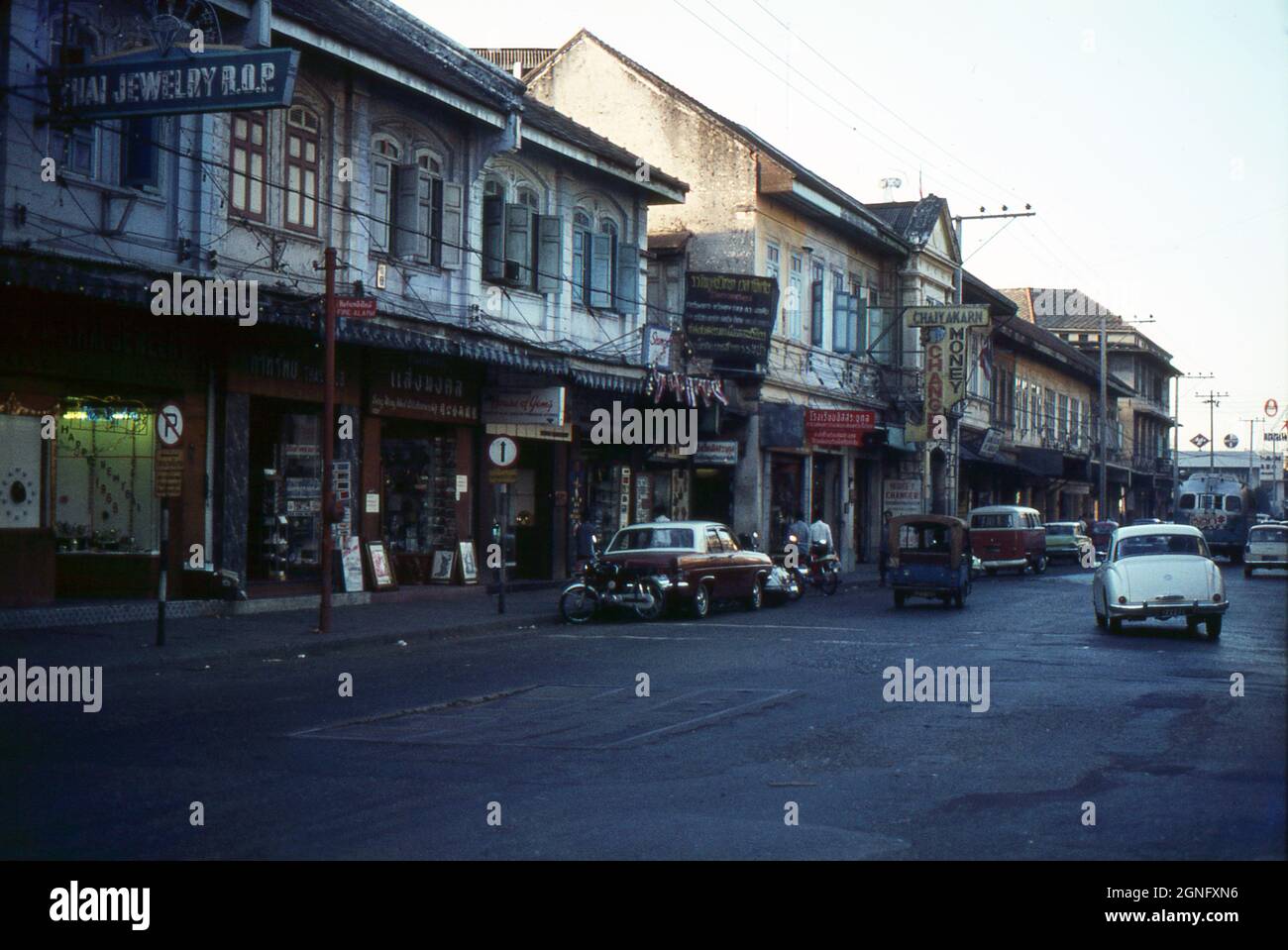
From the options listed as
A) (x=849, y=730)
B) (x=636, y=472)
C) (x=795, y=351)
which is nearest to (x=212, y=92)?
(x=849, y=730)

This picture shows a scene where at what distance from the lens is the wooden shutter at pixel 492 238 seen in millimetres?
28266

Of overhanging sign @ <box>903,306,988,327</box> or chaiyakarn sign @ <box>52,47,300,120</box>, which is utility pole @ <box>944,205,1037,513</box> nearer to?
overhanging sign @ <box>903,306,988,327</box>

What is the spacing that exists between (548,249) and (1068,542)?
28.8 meters

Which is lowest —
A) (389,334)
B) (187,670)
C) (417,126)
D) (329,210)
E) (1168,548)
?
(187,670)

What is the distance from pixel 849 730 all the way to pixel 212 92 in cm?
1080

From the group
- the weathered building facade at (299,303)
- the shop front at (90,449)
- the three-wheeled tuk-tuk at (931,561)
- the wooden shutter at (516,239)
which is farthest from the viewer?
the wooden shutter at (516,239)

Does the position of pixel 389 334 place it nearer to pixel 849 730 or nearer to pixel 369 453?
pixel 369 453

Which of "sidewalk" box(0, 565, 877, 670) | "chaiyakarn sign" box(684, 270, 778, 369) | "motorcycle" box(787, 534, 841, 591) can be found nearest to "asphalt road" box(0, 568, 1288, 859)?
"sidewalk" box(0, 565, 877, 670)

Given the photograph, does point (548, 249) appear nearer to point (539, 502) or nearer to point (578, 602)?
point (539, 502)

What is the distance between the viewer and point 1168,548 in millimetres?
21594

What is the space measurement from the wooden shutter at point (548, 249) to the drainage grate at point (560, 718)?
16.2 m

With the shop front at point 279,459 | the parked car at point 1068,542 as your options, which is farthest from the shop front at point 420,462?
the parked car at point 1068,542

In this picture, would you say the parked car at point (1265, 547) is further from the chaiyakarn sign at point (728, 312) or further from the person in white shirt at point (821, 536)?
the chaiyakarn sign at point (728, 312)

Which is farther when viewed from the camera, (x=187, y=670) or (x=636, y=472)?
(x=636, y=472)
